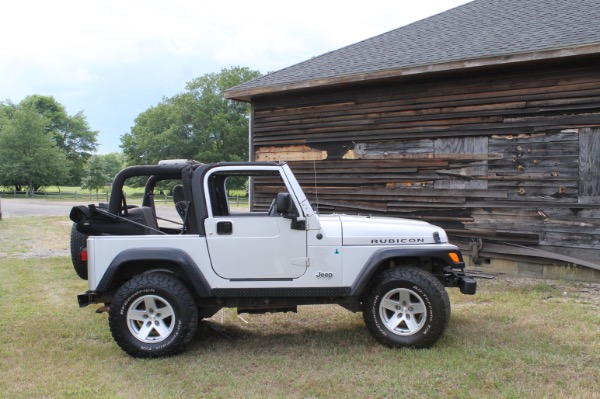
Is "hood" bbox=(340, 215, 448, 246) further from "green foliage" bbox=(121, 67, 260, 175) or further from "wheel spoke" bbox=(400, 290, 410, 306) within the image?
"green foliage" bbox=(121, 67, 260, 175)

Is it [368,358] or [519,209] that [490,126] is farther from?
[368,358]

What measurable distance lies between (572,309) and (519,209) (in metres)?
2.76

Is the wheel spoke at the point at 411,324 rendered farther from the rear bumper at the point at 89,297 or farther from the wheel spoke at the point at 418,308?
the rear bumper at the point at 89,297

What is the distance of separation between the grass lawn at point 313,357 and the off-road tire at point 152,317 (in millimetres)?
146

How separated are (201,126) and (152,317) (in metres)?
51.8

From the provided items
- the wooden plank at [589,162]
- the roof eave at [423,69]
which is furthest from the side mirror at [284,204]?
the wooden plank at [589,162]

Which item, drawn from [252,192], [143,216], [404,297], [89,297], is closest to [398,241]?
[404,297]

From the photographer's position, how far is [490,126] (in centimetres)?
876

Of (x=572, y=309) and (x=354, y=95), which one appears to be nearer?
(x=572, y=309)

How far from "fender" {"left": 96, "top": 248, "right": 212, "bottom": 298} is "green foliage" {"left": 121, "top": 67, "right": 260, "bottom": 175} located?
48.0m

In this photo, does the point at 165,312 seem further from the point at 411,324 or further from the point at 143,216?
the point at 411,324

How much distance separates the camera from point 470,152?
29.6 ft

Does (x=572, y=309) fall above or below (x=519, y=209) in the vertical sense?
below

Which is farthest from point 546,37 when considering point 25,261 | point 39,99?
point 39,99
